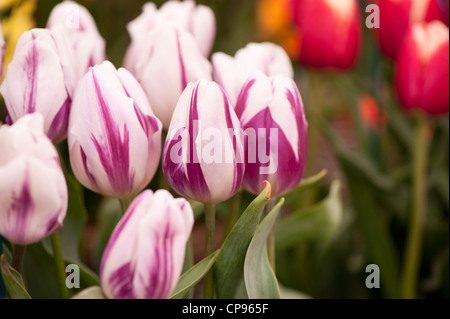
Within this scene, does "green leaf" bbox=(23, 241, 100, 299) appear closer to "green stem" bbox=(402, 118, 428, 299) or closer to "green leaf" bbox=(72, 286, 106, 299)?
"green leaf" bbox=(72, 286, 106, 299)

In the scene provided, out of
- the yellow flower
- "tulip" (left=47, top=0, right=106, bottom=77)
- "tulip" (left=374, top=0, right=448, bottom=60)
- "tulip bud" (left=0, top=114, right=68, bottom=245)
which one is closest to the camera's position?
"tulip bud" (left=0, top=114, right=68, bottom=245)

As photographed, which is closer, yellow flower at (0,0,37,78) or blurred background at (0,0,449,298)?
yellow flower at (0,0,37,78)

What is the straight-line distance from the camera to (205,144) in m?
0.33

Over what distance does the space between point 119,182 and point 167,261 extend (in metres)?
0.06

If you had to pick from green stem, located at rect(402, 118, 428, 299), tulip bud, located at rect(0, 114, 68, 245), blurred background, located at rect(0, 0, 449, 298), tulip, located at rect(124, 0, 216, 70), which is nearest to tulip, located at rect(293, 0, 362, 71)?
blurred background, located at rect(0, 0, 449, 298)

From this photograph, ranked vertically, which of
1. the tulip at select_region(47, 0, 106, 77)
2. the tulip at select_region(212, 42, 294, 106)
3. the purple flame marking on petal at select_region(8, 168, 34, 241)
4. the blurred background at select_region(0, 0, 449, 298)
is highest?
the tulip at select_region(47, 0, 106, 77)

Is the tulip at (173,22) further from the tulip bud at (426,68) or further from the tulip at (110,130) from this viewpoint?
the tulip bud at (426,68)

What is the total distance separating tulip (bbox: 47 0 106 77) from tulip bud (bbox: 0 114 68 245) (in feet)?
0.32

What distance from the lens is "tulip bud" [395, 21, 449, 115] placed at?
A: 22.0 inches

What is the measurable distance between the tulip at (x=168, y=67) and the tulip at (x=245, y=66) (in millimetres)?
14

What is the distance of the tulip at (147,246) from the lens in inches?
11.5

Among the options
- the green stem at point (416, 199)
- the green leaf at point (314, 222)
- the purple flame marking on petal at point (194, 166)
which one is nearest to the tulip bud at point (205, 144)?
the purple flame marking on petal at point (194, 166)

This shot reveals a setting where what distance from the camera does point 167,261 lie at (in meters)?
0.30

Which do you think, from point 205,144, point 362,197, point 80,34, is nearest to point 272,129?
point 205,144
